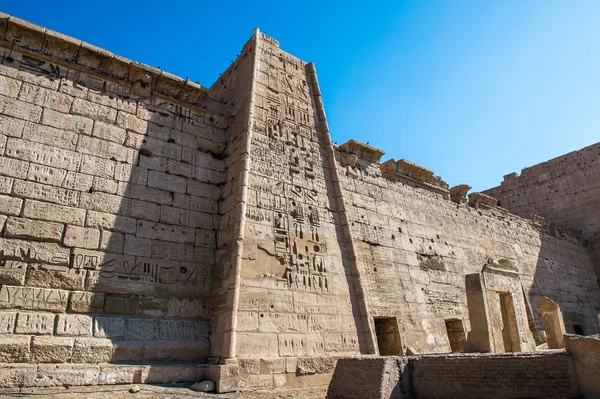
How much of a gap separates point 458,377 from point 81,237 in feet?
16.4

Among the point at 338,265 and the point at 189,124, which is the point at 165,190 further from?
the point at 338,265

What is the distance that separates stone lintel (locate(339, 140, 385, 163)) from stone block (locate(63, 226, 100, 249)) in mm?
5712

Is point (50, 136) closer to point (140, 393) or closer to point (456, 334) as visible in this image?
point (140, 393)

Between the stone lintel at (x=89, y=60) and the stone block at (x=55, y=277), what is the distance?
302 cm

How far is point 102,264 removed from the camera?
5.84 meters

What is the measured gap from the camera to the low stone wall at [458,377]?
4.03 meters

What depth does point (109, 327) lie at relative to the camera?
5.56m

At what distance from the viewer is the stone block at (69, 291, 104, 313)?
5.46m

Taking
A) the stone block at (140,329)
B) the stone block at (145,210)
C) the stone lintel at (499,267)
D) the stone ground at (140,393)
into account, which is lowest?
the stone ground at (140,393)

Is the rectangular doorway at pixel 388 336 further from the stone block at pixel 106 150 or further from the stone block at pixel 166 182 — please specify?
the stone block at pixel 106 150

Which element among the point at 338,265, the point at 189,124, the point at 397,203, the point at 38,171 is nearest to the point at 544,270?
the point at 397,203

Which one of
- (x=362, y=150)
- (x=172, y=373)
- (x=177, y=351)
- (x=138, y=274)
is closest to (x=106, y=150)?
(x=138, y=274)

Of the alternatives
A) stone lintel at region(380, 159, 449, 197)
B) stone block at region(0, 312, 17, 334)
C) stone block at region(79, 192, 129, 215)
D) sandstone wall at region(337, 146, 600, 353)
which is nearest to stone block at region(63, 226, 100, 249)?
stone block at region(79, 192, 129, 215)

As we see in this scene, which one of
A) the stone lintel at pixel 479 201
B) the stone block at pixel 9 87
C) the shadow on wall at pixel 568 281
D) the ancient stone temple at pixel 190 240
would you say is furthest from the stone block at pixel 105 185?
the shadow on wall at pixel 568 281
